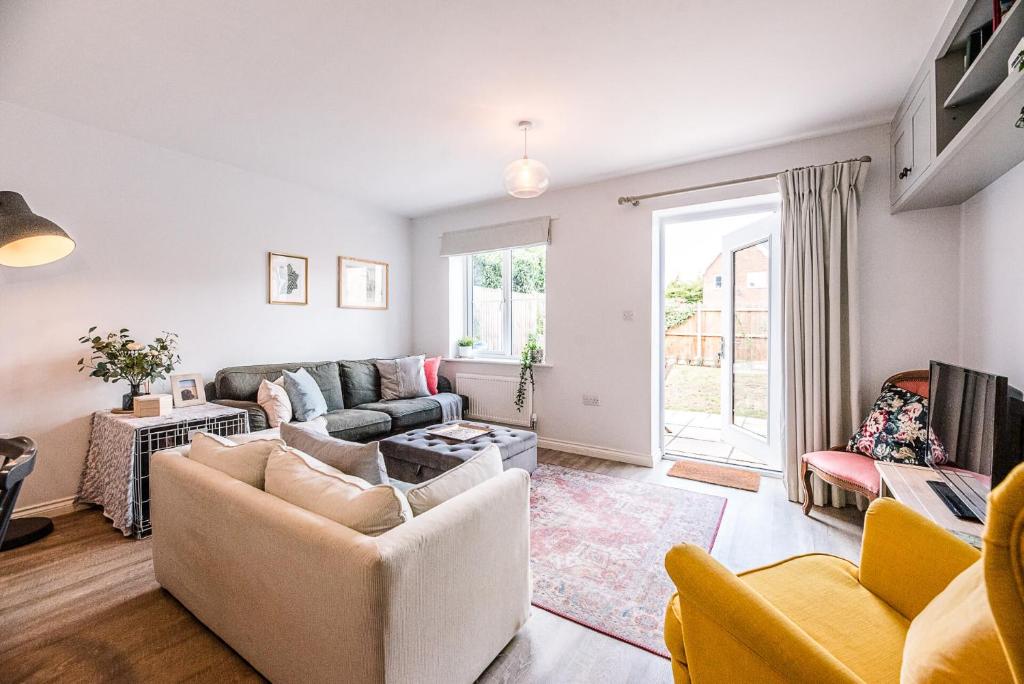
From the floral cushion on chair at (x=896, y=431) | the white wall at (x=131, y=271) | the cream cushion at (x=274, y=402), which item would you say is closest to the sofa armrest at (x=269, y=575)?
the cream cushion at (x=274, y=402)

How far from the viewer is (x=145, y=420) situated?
2.67 metres

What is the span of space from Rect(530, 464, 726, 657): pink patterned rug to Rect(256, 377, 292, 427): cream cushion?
200cm

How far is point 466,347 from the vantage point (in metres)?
5.01

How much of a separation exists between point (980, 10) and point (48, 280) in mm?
5018

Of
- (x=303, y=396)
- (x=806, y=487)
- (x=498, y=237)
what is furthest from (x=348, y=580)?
(x=498, y=237)

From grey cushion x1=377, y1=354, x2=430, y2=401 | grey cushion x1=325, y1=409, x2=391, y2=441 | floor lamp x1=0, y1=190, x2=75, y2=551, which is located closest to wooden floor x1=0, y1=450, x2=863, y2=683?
floor lamp x1=0, y1=190, x2=75, y2=551

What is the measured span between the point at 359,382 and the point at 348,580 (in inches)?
133

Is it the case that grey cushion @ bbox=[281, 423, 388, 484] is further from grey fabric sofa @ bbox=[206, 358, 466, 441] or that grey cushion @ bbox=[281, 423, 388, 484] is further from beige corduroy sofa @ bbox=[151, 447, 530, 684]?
grey fabric sofa @ bbox=[206, 358, 466, 441]

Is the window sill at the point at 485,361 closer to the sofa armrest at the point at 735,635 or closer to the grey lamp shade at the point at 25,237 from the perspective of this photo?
the grey lamp shade at the point at 25,237

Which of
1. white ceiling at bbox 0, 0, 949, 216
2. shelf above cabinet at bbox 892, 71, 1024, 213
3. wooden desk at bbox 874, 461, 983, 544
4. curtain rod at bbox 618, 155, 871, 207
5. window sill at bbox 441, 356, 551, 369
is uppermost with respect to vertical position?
white ceiling at bbox 0, 0, 949, 216

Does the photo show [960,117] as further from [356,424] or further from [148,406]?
[148,406]

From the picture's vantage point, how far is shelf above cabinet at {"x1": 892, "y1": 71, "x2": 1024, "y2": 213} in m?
1.44

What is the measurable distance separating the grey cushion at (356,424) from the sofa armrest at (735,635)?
301 centimetres

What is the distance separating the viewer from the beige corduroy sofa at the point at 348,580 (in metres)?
1.12
